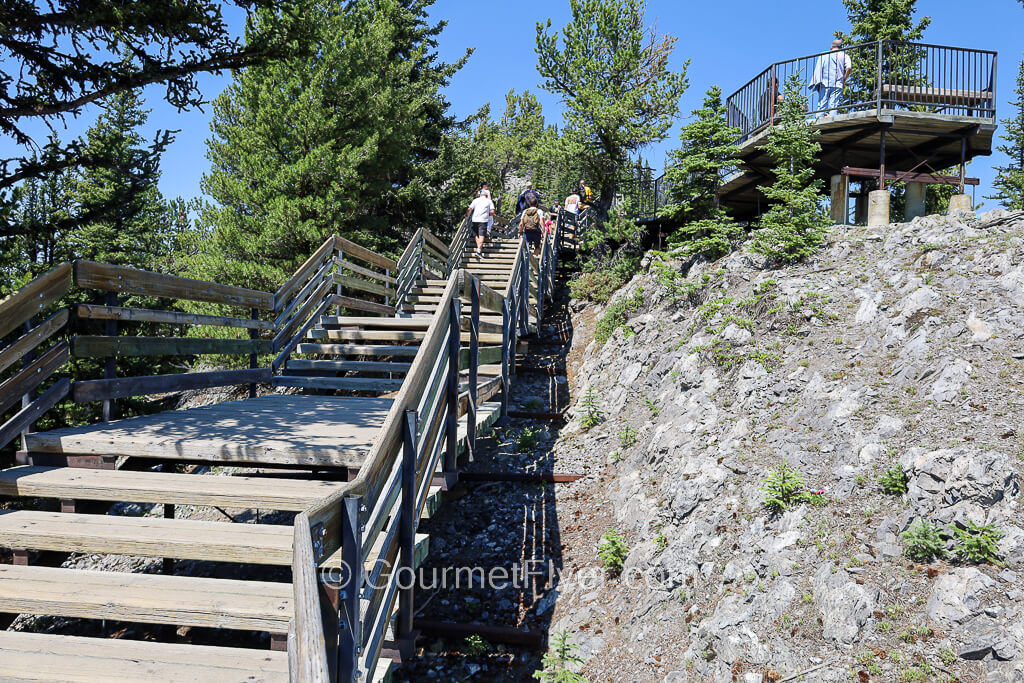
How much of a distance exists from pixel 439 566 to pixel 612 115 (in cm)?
1310

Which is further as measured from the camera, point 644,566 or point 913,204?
point 913,204

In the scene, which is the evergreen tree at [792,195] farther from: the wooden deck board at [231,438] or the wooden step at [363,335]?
the wooden deck board at [231,438]

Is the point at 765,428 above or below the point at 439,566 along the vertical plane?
above

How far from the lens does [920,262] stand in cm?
785

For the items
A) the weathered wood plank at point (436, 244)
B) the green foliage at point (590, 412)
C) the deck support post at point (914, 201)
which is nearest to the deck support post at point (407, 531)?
the green foliage at point (590, 412)

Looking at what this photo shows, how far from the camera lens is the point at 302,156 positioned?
49.6ft

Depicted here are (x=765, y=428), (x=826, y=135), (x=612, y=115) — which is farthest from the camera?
(x=612, y=115)

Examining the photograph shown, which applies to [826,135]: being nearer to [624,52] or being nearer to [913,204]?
[913,204]

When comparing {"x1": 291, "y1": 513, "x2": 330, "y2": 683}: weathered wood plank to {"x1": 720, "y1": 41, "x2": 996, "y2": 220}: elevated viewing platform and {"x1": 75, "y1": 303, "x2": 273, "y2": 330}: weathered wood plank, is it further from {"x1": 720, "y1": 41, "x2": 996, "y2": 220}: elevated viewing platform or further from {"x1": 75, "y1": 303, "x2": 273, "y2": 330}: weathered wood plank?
{"x1": 720, "y1": 41, "x2": 996, "y2": 220}: elevated viewing platform

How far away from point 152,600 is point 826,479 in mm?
5383

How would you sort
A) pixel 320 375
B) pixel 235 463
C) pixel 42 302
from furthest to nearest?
pixel 320 375 → pixel 42 302 → pixel 235 463

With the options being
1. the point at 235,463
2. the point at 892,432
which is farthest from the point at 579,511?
the point at 235,463

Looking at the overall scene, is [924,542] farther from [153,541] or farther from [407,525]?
[153,541]

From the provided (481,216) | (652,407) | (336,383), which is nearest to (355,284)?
(336,383)
